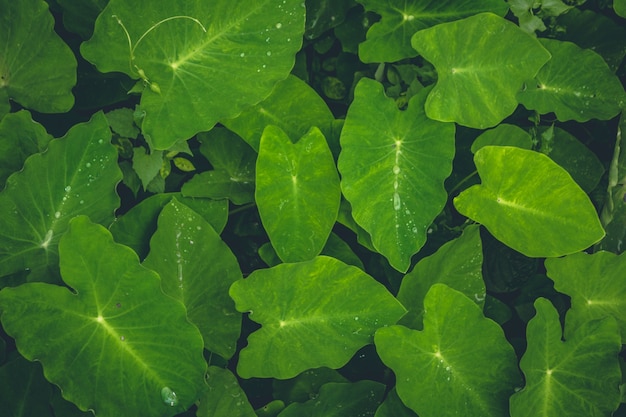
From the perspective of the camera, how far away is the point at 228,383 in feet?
4.27

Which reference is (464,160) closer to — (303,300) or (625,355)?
(303,300)

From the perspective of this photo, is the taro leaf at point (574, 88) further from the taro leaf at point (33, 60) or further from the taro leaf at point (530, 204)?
the taro leaf at point (33, 60)

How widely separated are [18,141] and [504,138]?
3.56 feet

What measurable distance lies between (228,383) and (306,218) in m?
0.39

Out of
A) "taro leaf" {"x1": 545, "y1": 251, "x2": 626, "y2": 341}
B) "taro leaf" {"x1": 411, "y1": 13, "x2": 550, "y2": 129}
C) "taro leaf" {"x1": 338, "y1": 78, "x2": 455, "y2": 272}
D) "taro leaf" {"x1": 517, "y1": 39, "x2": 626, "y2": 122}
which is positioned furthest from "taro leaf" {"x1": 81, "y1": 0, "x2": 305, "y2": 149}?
"taro leaf" {"x1": 545, "y1": 251, "x2": 626, "y2": 341}

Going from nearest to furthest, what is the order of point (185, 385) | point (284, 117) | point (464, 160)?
point (185, 385)
point (284, 117)
point (464, 160)

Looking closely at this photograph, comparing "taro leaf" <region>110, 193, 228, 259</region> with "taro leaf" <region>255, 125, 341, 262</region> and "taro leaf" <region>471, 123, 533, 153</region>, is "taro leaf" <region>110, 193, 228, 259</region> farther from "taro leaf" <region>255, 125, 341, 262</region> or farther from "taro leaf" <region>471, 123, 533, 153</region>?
"taro leaf" <region>471, 123, 533, 153</region>

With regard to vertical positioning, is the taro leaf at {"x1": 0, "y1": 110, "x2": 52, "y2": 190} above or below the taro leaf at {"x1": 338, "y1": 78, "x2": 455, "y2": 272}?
above

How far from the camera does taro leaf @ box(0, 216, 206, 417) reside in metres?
1.12

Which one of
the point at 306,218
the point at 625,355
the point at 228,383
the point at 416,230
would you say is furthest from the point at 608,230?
the point at 228,383

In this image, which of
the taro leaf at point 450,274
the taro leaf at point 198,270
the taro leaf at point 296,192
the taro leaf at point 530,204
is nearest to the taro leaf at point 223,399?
the taro leaf at point 198,270

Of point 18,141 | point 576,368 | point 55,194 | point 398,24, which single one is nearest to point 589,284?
point 576,368

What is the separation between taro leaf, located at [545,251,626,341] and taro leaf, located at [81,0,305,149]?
76 cm

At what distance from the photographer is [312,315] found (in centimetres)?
128
